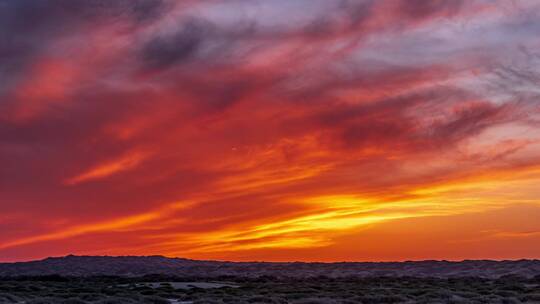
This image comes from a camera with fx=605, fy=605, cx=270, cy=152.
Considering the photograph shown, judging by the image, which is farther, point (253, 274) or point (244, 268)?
point (244, 268)

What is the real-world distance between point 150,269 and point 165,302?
111424 millimetres

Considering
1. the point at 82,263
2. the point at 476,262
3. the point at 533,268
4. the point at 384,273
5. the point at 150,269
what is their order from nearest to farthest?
the point at 533,268 → the point at 384,273 → the point at 476,262 → the point at 150,269 → the point at 82,263

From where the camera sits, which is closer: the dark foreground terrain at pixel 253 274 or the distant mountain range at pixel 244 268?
the dark foreground terrain at pixel 253 274

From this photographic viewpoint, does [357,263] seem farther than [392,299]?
Yes

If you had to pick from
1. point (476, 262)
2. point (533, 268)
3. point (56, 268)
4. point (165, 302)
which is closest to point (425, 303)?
point (165, 302)

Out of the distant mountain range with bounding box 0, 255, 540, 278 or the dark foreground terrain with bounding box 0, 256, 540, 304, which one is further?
the distant mountain range with bounding box 0, 255, 540, 278

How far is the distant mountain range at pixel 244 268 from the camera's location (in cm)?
12038

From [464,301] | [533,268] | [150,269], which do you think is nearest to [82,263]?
[150,269]

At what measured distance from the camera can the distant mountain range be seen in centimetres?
12038

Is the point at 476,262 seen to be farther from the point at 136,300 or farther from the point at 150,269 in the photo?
the point at 136,300

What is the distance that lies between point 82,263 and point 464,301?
5520 inches

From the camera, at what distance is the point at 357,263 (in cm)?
15650

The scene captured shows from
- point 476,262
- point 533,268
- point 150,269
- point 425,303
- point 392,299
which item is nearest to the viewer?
point 425,303

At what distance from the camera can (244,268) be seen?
506 feet
